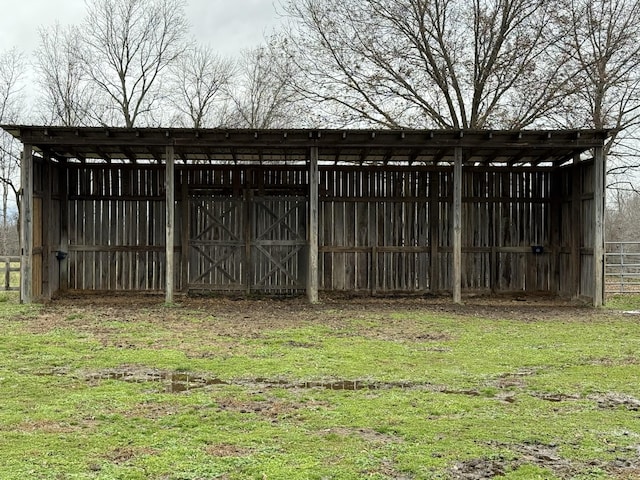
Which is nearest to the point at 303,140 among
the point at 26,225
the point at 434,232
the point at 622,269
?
the point at 434,232

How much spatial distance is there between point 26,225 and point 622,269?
1399 cm

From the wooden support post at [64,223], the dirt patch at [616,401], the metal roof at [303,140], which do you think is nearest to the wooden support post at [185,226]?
the metal roof at [303,140]

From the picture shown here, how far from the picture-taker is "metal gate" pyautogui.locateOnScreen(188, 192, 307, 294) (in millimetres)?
16062

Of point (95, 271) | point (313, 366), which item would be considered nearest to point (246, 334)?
point (313, 366)

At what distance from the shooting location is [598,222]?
45.4 ft

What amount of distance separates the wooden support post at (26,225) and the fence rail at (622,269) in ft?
40.8

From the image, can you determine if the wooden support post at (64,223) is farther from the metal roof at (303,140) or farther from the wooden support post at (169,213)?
the wooden support post at (169,213)

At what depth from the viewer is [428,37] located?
21812mm

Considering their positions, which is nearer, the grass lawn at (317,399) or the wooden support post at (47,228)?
the grass lawn at (317,399)

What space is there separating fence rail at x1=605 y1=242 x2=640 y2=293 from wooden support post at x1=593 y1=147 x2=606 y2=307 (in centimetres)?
204

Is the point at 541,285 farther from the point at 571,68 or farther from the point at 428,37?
the point at 428,37

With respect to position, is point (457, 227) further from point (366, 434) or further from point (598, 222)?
point (366, 434)

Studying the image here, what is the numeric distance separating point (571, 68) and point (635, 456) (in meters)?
18.3

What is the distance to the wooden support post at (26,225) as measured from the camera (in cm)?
1341
